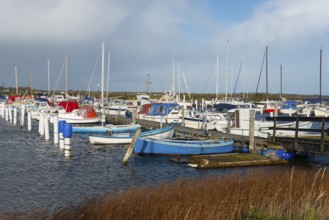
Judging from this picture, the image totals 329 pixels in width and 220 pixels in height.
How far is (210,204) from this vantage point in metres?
9.29

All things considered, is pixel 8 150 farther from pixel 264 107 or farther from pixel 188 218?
pixel 264 107

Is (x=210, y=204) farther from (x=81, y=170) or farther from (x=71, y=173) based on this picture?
(x=81, y=170)

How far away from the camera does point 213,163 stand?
22.2 meters

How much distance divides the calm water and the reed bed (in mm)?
4917

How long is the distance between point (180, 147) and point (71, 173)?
773cm

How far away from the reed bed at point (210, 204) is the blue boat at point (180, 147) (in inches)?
525

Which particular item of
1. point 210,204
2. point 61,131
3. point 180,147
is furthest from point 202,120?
point 210,204

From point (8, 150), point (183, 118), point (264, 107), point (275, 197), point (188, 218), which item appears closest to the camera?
point (188, 218)

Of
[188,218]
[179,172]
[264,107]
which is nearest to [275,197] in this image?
Result: [188,218]

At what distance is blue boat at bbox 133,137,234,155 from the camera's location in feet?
84.8

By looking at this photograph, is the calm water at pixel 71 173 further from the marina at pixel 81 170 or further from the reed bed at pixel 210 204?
the reed bed at pixel 210 204

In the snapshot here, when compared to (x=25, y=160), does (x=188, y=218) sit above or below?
above

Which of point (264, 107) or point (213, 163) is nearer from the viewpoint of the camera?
point (213, 163)

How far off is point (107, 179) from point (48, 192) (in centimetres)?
355
